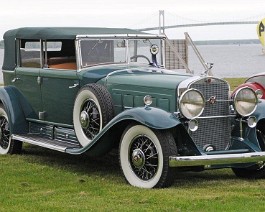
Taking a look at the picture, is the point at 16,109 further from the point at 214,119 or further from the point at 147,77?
the point at 214,119

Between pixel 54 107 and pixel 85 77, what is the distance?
832 millimetres

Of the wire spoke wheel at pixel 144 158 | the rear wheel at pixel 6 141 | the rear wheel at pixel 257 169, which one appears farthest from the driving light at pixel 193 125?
the rear wheel at pixel 6 141

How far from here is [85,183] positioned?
765 cm

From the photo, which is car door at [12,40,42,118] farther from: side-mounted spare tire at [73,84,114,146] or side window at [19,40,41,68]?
side-mounted spare tire at [73,84,114,146]

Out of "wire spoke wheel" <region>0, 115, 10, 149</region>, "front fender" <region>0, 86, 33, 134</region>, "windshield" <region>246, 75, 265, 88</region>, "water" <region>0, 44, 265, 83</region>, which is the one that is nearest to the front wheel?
"front fender" <region>0, 86, 33, 134</region>

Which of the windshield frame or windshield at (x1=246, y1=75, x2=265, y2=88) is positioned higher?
the windshield frame

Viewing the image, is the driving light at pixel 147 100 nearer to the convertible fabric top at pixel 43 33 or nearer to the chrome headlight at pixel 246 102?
the chrome headlight at pixel 246 102

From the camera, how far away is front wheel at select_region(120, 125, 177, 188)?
7230mm

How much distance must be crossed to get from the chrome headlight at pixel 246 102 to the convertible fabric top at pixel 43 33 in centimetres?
211

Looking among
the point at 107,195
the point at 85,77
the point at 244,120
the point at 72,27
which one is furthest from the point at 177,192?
the point at 72,27

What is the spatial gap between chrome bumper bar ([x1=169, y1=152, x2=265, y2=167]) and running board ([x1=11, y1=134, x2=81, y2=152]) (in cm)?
185

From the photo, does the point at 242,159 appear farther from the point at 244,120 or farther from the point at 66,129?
the point at 66,129

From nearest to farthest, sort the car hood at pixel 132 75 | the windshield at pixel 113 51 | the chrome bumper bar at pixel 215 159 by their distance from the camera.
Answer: the chrome bumper bar at pixel 215 159
the car hood at pixel 132 75
the windshield at pixel 113 51

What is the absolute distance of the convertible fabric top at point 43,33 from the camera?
29.9ft
